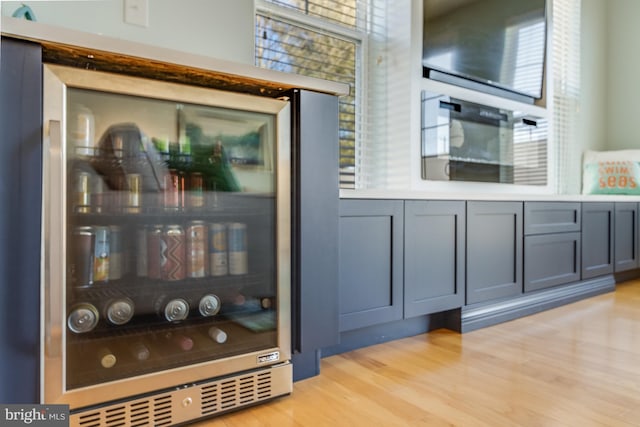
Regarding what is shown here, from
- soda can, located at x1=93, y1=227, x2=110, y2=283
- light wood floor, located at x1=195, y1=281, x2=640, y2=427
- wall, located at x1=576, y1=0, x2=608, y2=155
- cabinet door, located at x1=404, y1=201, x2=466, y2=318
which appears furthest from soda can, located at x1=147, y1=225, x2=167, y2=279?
wall, located at x1=576, y1=0, x2=608, y2=155

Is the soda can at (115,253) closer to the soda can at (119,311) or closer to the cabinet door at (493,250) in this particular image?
the soda can at (119,311)

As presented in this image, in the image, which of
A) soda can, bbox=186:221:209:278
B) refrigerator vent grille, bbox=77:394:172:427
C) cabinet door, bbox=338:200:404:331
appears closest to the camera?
→ refrigerator vent grille, bbox=77:394:172:427

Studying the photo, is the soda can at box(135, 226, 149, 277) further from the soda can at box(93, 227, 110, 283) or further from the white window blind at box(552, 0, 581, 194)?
the white window blind at box(552, 0, 581, 194)

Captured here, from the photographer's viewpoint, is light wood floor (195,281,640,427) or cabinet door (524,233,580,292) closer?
light wood floor (195,281,640,427)

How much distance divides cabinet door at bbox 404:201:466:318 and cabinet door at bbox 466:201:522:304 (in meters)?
0.07

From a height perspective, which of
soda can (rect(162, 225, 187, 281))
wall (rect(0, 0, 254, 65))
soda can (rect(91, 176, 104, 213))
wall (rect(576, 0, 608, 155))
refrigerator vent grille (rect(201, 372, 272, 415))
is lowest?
refrigerator vent grille (rect(201, 372, 272, 415))

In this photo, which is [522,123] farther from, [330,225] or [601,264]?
[330,225]

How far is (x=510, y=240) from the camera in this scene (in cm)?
219

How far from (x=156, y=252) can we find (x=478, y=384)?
1114 millimetres

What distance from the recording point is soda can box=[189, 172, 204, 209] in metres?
1.22

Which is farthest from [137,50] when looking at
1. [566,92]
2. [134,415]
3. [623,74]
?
[623,74]

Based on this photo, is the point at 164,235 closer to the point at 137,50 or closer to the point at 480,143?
the point at 137,50

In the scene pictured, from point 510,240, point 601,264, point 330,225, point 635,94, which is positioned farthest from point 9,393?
point 635,94

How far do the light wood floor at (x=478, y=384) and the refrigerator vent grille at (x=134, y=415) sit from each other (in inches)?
4.6
